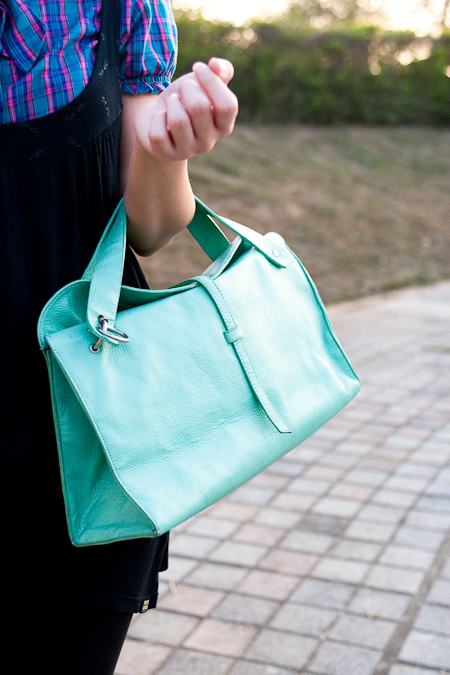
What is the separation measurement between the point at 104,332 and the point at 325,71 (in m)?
14.0

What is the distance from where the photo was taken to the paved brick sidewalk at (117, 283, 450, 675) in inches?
89.4

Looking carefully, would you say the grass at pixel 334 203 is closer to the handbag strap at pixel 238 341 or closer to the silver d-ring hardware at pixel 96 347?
the handbag strap at pixel 238 341

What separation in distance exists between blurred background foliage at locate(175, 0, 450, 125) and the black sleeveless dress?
10.7 meters

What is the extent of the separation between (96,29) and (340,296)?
22.2 feet

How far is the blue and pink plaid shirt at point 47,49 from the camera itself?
1092 mm

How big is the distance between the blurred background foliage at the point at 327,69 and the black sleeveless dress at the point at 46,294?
10693 millimetres

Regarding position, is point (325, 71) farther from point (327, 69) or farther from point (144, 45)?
point (144, 45)

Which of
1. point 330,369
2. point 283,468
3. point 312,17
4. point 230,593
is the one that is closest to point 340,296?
point 283,468

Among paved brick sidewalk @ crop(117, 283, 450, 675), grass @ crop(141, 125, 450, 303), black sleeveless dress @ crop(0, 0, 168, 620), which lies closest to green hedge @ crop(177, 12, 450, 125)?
grass @ crop(141, 125, 450, 303)

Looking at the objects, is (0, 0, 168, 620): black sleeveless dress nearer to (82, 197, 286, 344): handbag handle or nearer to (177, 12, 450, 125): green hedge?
(82, 197, 286, 344): handbag handle

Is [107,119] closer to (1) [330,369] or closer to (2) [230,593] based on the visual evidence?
(1) [330,369]

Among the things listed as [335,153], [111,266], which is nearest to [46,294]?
[111,266]

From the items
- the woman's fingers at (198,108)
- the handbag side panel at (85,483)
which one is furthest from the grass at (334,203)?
the woman's fingers at (198,108)

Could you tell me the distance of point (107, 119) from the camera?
1.14 metres
